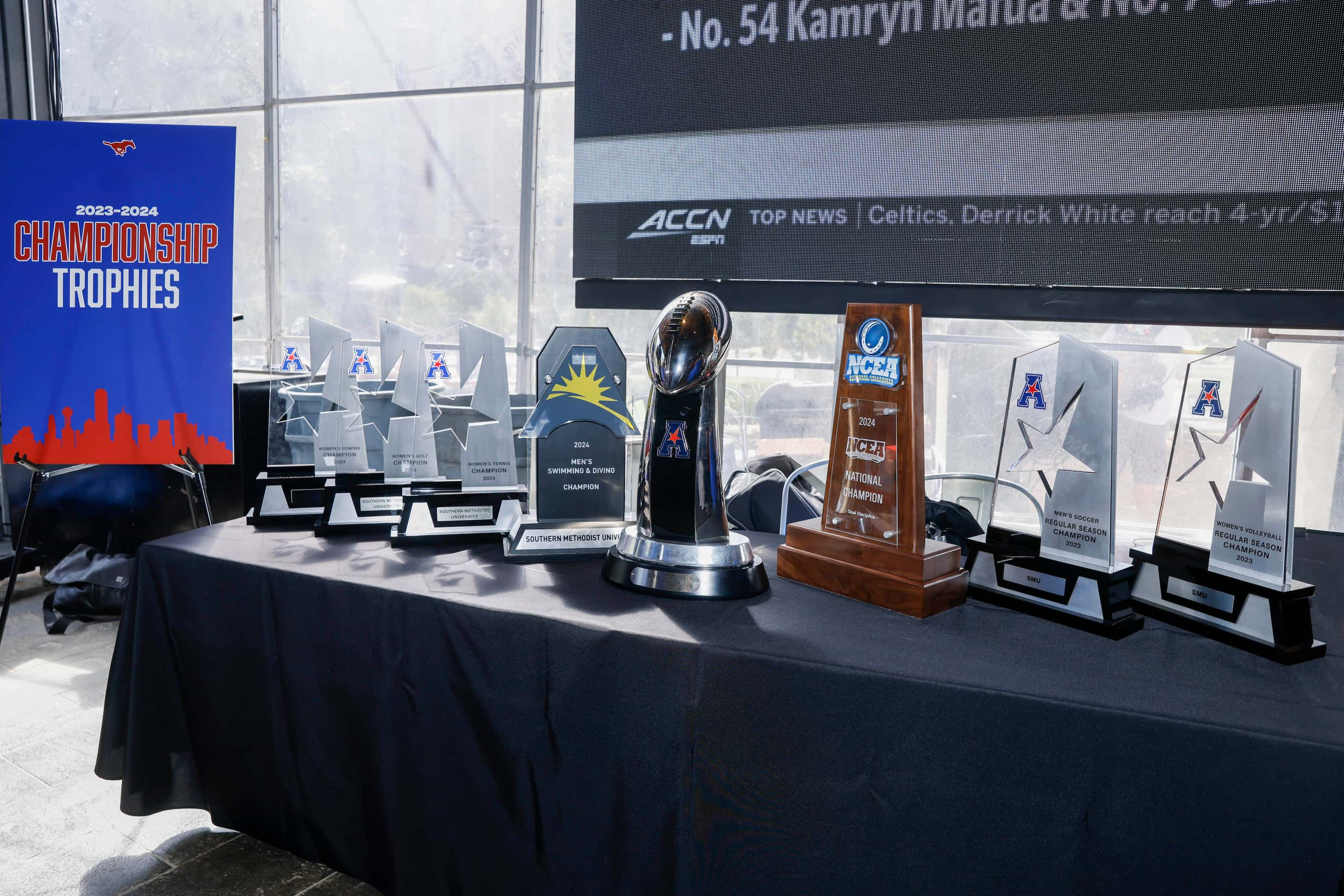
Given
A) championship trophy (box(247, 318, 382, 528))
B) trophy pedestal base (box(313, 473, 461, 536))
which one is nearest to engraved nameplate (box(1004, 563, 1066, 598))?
trophy pedestal base (box(313, 473, 461, 536))

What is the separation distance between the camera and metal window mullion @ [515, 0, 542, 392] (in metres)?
4.98

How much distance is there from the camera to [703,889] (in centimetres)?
97

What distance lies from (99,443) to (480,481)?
206 cm

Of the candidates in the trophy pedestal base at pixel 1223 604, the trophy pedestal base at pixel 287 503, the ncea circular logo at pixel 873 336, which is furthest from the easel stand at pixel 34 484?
the trophy pedestal base at pixel 1223 604

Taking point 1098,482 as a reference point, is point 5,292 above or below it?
above

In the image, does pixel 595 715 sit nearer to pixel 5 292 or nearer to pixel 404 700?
pixel 404 700

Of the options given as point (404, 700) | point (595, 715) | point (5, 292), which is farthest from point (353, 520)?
point (5, 292)

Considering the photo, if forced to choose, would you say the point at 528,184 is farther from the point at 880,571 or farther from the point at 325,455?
the point at 880,571

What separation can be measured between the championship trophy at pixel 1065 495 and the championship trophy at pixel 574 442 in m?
0.54

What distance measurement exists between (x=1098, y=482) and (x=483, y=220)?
236 inches

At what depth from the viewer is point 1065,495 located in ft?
3.38

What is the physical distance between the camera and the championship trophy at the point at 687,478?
1.12 metres

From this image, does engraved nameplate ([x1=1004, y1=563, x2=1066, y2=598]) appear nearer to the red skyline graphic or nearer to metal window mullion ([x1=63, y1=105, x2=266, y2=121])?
the red skyline graphic

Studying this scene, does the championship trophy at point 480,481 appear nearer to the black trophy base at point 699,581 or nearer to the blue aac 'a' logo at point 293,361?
the black trophy base at point 699,581
